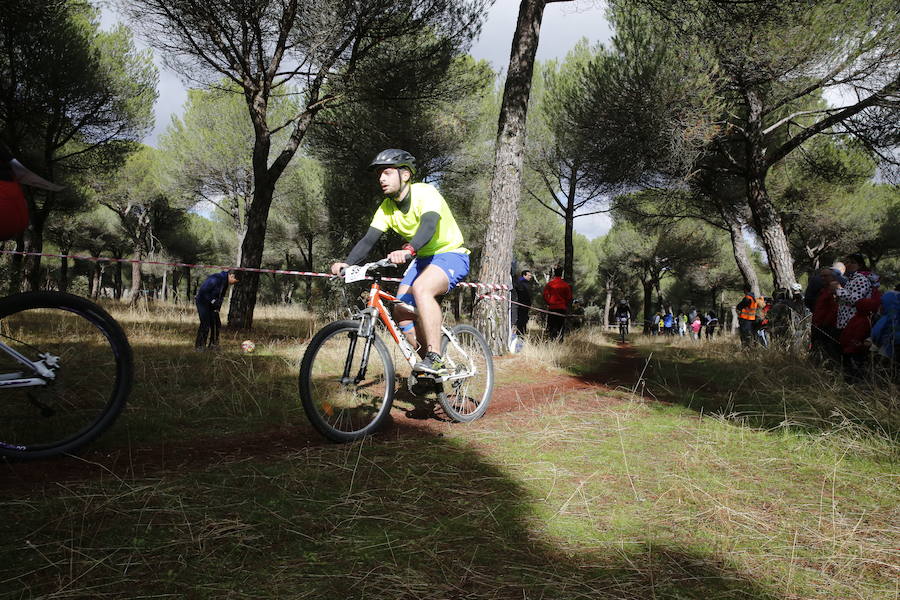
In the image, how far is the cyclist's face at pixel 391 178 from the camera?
10.4 ft

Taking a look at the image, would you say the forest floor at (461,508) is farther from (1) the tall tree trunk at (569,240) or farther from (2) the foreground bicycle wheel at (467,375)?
(1) the tall tree trunk at (569,240)

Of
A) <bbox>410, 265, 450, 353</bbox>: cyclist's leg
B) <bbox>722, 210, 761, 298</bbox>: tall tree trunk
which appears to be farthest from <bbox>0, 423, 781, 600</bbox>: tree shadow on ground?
<bbox>722, 210, 761, 298</bbox>: tall tree trunk

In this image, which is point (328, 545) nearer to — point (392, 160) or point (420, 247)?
point (420, 247)

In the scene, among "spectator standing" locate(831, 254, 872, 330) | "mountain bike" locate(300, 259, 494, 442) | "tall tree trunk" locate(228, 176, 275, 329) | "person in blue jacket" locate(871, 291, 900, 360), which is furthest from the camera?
"tall tree trunk" locate(228, 176, 275, 329)

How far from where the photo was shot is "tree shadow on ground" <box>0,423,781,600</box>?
4.33 feet

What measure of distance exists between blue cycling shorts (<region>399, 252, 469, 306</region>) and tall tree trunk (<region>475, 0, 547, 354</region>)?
10.0 feet

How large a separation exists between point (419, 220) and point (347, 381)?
1.19 meters

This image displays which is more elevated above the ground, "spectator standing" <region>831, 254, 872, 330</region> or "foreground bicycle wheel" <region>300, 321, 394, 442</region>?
"spectator standing" <region>831, 254, 872, 330</region>

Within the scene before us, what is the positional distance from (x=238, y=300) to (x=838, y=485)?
8.63m

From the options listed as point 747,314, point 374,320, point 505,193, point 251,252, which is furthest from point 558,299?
point 374,320

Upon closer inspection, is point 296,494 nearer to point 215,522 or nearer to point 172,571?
point 215,522

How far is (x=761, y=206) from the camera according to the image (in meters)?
9.73

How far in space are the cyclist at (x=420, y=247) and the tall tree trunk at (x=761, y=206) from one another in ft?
28.4

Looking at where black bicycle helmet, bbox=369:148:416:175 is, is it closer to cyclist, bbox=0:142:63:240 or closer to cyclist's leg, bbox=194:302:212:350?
cyclist, bbox=0:142:63:240
